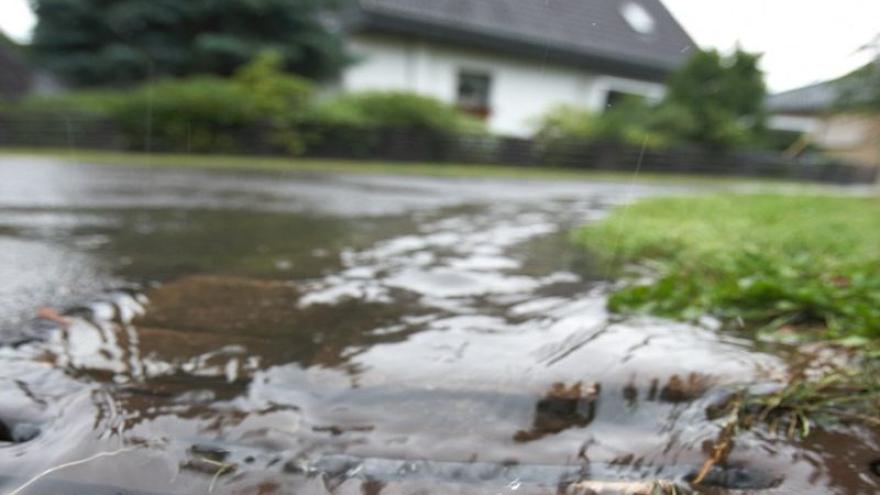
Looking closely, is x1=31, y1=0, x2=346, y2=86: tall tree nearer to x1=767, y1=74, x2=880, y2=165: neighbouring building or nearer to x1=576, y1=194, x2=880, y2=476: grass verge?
x1=576, y1=194, x2=880, y2=476: grass verge

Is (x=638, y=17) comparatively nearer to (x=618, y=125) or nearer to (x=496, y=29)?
(x=618, y=125)

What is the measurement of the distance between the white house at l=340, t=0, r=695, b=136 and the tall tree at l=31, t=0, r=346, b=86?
1090 mm

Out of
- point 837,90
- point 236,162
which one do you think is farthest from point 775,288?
point 236,162

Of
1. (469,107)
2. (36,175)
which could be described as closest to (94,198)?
(36,175)

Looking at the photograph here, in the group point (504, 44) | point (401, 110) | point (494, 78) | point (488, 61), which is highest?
point (504, 44)

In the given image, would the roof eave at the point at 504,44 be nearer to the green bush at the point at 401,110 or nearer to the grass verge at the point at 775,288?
the green bush at the point at 401,110

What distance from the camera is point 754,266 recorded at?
8.59 ft

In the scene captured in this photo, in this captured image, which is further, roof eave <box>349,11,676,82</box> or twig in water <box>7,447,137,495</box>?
roof eave <box>349,11,676,82</box>

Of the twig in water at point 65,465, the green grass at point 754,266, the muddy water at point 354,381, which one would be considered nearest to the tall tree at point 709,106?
the green grass at point 754,266

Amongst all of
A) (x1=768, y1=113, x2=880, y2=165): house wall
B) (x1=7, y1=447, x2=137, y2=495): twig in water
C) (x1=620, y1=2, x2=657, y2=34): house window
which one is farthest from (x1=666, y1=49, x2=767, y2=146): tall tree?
(x1=7, y1=447, x2=137, y2=495): twig in water

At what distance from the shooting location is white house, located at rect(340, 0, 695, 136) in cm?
1484

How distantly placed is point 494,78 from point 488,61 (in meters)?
0.50

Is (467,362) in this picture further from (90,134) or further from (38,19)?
(38,19)

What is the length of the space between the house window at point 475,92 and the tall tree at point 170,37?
3666mm
